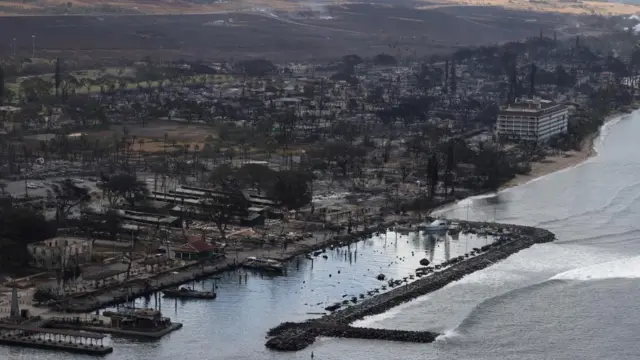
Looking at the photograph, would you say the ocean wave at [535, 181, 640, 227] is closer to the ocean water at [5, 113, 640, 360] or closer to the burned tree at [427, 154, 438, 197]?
the ocean water at [5, 113, 640, 360]

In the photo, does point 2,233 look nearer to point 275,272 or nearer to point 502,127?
point 275,272

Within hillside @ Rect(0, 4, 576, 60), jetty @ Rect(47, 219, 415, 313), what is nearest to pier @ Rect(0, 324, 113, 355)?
jetty @ Rect(47, 219, 415, 313)

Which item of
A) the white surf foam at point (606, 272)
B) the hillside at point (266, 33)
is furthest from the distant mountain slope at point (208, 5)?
the white surf foam at point (606, 272)

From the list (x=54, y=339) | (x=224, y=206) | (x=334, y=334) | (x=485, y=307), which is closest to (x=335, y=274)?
(x=485, y=307)

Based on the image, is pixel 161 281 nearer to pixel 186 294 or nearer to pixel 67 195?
pixel 186 294

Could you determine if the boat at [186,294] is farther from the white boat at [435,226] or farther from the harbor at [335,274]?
the white boat at [435,226]

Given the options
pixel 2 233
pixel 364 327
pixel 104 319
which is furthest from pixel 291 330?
pixel 2 233
